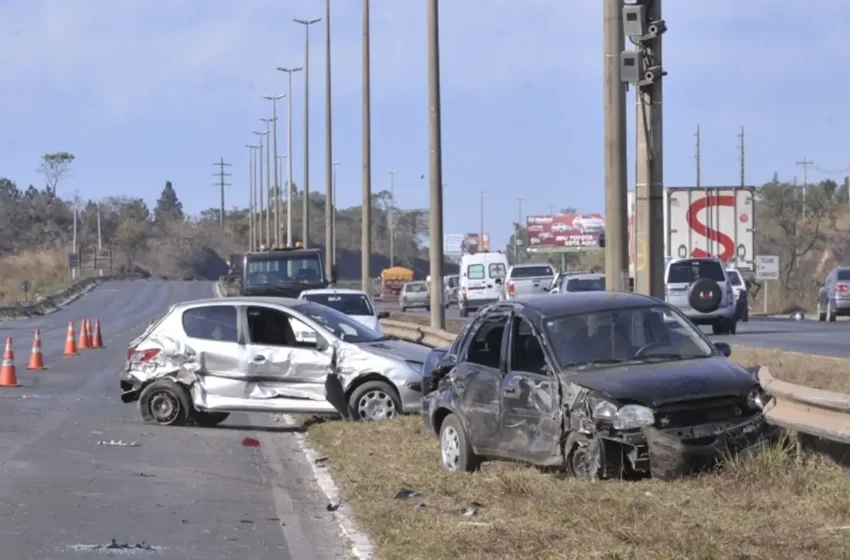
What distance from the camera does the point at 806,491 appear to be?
9.14m

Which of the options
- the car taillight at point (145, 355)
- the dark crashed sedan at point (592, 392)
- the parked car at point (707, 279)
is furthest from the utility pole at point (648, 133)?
the parked car at point (707, 279)

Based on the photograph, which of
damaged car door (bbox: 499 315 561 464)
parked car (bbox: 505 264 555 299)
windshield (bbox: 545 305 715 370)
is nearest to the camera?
damaged car door (bbox: 499 315 561 464)

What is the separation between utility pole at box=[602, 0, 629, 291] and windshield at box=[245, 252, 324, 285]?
2118 cm

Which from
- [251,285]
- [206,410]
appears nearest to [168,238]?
[251,285]

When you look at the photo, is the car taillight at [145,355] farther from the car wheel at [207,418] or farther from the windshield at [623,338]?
the windshield at [623,338]

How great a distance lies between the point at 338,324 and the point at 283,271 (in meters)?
21.8

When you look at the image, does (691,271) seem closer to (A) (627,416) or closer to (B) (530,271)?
(B) (530,271)

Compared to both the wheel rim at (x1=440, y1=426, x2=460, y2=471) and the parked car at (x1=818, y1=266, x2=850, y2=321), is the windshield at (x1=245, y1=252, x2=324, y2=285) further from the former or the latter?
the wheel rim at (x1=440, y1=426, x2=460, y2=471)

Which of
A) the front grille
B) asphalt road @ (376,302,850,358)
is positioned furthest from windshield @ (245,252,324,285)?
the front grille

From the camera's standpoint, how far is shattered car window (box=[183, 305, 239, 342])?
16.3m

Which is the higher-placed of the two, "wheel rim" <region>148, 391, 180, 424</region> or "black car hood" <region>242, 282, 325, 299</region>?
"black car hood" <region>242, 282, 325, 299</region>

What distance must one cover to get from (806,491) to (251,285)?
2924 cm

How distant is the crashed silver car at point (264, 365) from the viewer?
15672 millimetres

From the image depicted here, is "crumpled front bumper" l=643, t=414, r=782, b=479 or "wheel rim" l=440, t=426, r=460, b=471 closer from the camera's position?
"crumpled front bumper" l=643, t=414, r=782, b=479
